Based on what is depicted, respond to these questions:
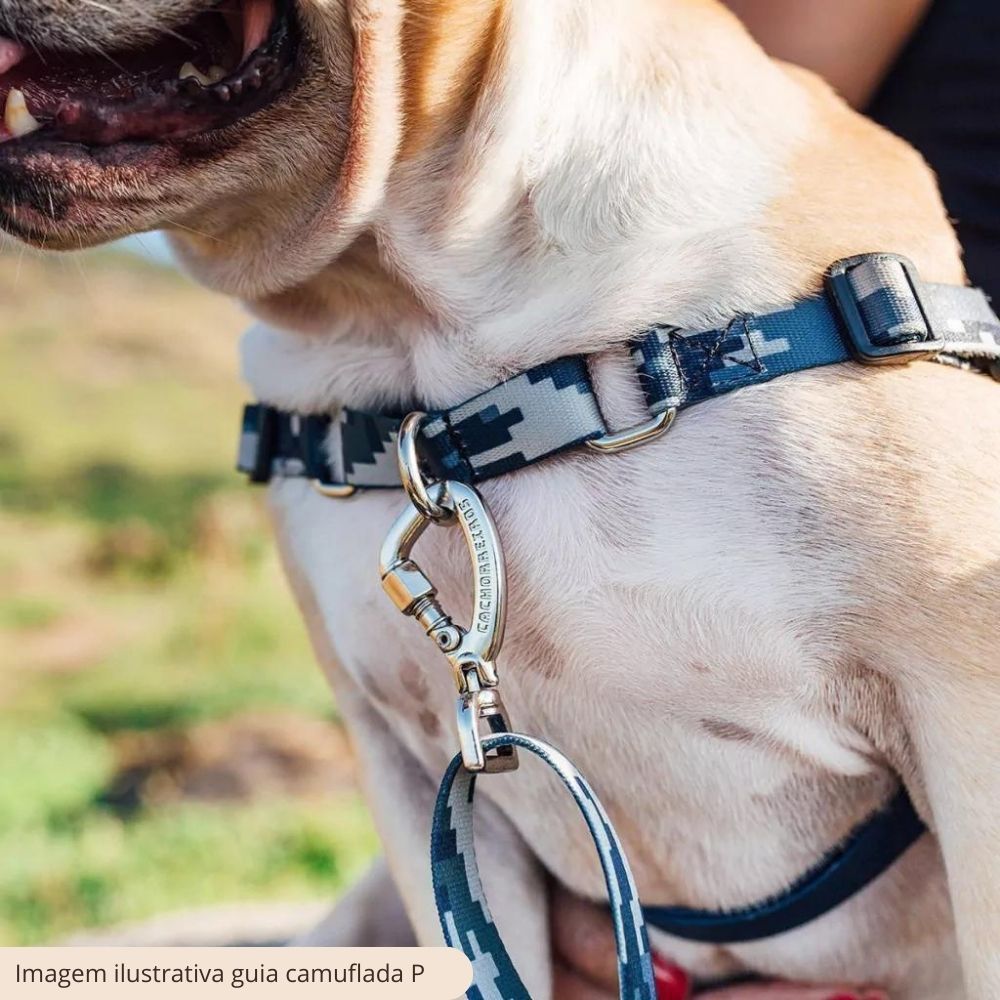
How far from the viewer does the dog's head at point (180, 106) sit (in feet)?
4.99

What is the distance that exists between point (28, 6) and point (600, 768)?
116 centimetres

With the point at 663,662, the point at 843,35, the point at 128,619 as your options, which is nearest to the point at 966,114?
the point at 843,35

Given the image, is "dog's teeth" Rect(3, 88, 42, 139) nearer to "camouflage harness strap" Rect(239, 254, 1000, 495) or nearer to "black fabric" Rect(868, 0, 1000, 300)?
"camouflage harness strap" Rect(239, 254, 1000, 495)

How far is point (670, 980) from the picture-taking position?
1972 mm


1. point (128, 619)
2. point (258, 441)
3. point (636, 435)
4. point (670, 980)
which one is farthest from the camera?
point (128, 619)

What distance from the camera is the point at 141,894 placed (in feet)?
10.1

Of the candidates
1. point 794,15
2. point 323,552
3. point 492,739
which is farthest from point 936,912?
point 794,15

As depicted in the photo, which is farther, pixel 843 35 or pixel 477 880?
pixel 843 35

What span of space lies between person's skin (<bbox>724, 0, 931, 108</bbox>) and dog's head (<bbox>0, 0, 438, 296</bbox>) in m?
0.96

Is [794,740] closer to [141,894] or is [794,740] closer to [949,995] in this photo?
[949,995]

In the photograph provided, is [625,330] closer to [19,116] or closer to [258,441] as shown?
[258,441]

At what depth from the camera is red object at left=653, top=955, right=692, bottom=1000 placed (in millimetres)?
1966

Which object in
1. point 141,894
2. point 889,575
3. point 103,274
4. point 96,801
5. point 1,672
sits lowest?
point 103,274

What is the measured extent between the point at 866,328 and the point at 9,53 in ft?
3.51
